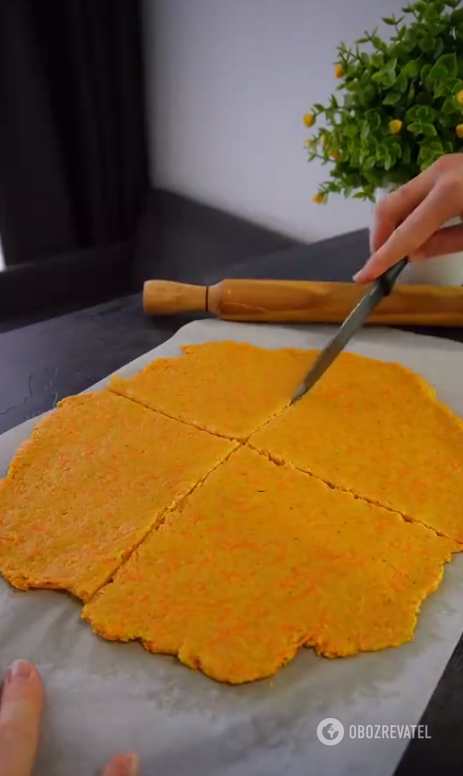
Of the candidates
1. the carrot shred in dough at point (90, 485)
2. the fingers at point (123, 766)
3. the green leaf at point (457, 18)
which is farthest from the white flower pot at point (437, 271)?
the fingers at point (123, 766)

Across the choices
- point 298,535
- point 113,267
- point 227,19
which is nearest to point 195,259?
point 113,267

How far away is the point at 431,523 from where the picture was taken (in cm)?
80

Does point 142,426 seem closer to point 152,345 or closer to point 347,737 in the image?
point 152,345

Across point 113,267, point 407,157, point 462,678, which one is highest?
point 407,157

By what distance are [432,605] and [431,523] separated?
114 millimetres

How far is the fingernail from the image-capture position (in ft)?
2.07

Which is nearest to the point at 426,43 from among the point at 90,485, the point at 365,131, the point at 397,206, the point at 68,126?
the point at 365,131

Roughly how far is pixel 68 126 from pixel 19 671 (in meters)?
1.95

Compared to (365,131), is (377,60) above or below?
above

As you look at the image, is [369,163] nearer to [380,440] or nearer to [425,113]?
[425,113]

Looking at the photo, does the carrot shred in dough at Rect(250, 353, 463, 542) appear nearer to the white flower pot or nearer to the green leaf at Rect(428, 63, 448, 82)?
the white flower pot

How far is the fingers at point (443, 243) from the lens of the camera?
1085 millimetres

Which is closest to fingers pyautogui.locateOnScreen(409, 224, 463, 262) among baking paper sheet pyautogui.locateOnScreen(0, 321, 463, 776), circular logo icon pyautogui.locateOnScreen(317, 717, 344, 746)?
baking paper sheet pyautogui.locateOnScreen(0, 321, 463, 776)

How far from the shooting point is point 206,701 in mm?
630
